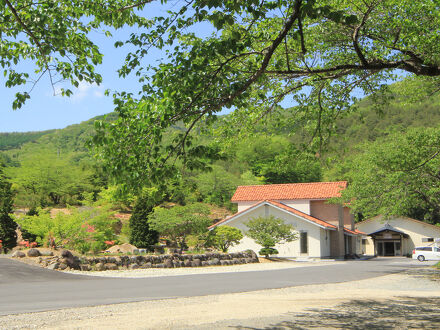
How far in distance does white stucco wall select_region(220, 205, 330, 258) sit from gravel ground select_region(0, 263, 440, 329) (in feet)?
79.6

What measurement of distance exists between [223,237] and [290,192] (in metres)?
11.1

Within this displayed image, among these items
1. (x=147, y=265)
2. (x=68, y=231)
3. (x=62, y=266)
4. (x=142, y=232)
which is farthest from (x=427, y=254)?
(x=62, y=266)

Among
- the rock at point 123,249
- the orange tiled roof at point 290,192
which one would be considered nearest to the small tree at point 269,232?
the orange tiled roof at point 290,192

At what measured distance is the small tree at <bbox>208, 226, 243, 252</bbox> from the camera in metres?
Answer: 31.1

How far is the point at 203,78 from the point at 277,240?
28131mm

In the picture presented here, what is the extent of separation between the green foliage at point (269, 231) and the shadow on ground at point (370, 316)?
73.6 ft

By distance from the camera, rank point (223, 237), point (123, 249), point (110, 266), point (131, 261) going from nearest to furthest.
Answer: point (110, 266) → point (131, 261) → point (123, 249) → point (223, 237)

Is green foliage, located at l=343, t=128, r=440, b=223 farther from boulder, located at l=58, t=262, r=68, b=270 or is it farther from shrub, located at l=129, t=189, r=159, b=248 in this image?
boulder, located at l=58, t=262, r=68, b=270

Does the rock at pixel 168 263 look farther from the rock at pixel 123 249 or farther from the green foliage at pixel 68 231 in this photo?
the rock at pixel 123 249

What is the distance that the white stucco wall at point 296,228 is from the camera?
35844 mm

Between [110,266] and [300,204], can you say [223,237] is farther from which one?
[110,266]

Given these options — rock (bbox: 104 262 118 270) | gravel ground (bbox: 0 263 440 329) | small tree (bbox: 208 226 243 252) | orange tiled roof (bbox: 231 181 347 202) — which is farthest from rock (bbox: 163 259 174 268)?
orange tiled roof (bbox: 231 181 347 202)

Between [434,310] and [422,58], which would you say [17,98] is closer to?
[422,58]

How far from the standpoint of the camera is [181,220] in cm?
2784
